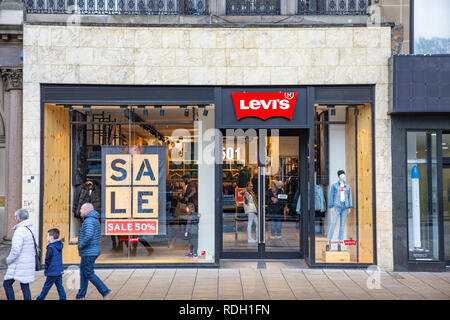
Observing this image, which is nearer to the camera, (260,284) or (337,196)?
(260,284)

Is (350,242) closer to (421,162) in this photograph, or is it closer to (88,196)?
(421,162)

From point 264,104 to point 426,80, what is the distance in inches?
139

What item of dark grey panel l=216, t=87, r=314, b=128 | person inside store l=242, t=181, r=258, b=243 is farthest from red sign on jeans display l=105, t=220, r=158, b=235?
dark grey panel l=216, t=87, r=314, b=128

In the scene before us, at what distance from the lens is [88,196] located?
428 inches

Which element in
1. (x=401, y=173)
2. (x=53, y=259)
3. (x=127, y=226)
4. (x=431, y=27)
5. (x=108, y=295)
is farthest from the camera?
(x=431, y=27)

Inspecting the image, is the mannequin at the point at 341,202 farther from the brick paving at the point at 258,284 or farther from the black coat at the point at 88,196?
the black coat at the point at 88,196

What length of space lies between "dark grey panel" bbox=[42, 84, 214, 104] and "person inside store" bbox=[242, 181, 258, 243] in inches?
95.1

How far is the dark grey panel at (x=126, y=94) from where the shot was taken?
1052cm

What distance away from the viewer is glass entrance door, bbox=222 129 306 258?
450 inches

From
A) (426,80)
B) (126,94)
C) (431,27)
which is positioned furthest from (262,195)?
(431,27)

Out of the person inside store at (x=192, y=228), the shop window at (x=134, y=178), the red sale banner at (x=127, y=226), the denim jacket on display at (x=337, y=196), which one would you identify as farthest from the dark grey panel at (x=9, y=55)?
the denim jacket on display at (x=337, y=196)

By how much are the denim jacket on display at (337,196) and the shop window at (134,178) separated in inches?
109
